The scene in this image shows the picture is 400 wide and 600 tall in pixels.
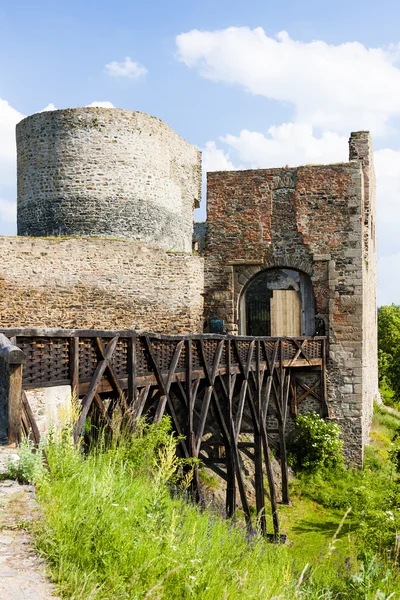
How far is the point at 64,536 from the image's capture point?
282 cm

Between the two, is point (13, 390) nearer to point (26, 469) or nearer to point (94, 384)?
point (26, 469)

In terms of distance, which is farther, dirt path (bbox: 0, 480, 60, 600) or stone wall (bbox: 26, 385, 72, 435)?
stone wall (bbox: 26, 385, 72, 435)

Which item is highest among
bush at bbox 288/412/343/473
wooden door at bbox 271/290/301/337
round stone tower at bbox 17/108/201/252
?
round stone tower at bbox 17/108/201/252

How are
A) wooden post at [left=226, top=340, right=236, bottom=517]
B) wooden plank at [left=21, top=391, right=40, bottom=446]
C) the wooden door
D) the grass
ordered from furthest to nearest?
the wooden door → wooden post at [left=226, top=340, right=236, bottom=517] → wooden plank at [left=21, top=391, right=40, bottom=446] → the grass

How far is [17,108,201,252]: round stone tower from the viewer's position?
17.2 meters

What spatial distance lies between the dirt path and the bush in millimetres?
12052

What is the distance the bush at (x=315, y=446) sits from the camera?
573 inches

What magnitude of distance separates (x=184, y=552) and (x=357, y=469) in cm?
1269

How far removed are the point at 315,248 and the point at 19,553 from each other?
13.6m

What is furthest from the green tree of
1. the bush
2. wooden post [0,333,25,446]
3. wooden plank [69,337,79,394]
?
wooden post [0,333,25,446]

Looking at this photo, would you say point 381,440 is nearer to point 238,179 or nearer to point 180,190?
point 238,179

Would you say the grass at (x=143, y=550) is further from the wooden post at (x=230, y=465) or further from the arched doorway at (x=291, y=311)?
the arched doorway at (x=291, y=311)

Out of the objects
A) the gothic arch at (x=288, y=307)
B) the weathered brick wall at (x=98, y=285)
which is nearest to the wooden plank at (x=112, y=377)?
the weathered brick wall at (x=98, y=285)

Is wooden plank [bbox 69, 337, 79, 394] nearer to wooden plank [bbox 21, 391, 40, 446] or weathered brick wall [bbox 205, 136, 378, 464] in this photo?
wooden plank [bbox 21, 391, 40, 446]
